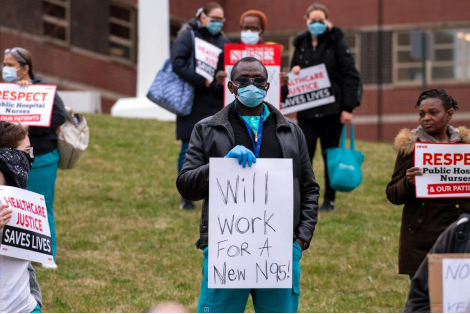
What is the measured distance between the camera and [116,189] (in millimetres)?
12633

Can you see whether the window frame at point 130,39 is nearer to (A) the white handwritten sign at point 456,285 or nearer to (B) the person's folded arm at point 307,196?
(B) the person's folded arm at point 307,196

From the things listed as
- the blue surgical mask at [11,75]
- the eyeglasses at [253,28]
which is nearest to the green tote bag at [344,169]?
the eyeglasses at [253,28]

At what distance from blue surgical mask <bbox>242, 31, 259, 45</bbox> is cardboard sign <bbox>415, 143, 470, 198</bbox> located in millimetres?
3902

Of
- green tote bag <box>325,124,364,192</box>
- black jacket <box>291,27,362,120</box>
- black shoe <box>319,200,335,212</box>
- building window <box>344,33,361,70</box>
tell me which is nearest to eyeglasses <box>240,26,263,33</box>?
black jacket <box>291,27,362,120</box>

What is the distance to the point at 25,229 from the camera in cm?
550

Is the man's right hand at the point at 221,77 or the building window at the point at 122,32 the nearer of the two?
the man's right hand at the point at 221,77

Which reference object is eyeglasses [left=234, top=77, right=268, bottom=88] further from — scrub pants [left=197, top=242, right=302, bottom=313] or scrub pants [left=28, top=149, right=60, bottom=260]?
scrub pants [left=28, top=149, right=60, bottom=260]

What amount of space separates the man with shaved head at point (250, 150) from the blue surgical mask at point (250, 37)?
4281mm

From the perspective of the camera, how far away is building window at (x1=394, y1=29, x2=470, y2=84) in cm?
3017

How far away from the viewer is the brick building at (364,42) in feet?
91.7

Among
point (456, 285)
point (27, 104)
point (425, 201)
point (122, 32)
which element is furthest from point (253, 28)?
point (122, 32)

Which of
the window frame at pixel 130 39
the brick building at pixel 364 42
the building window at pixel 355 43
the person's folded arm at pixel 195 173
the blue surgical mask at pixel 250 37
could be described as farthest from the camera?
the building window at pixel 355 43

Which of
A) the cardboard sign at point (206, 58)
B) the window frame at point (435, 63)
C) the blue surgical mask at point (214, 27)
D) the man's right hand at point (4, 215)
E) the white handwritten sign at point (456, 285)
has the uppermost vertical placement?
the window frame at point (435, 63)

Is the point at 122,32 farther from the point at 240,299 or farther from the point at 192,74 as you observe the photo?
the point at 240,299
